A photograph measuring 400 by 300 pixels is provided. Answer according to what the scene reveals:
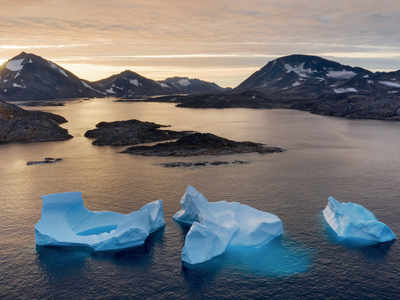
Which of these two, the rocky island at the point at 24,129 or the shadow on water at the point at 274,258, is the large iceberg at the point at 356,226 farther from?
the rocky island at the point at 24,129

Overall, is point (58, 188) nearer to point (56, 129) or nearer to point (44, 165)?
point (44, 165)

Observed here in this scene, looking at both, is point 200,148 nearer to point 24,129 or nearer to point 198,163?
point 198,163

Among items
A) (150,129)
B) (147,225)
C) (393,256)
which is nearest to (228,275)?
(147,225)

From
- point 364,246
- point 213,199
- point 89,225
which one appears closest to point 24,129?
point 213,199

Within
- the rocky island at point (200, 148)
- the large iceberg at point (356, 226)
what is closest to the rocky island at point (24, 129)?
the rocky island at point (200, 148)

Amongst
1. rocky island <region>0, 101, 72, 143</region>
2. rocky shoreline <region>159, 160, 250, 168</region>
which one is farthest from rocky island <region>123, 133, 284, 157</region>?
rocky island <region>0, 101, 72, 143</region>

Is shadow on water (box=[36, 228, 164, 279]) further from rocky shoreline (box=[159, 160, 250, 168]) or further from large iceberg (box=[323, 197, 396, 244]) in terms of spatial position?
rocky shoreline (box=[159, 160, 250, 168])
